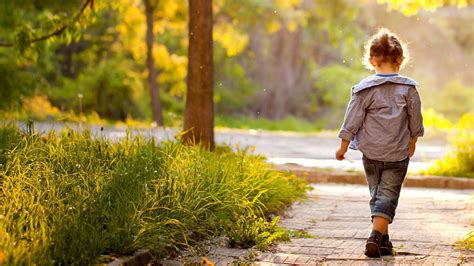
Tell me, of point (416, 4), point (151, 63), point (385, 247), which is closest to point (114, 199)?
point (385, 247)

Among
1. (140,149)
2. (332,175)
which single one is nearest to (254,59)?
(332,175)

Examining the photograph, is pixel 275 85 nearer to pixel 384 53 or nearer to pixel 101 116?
pixel 101 116

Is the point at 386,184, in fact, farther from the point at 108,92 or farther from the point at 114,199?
the point at 108,92

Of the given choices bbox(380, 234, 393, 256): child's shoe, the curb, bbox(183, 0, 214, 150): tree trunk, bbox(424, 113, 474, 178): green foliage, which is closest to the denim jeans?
bbox(380, 234, 393, 256): child's shoe

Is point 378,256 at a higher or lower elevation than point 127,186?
lower

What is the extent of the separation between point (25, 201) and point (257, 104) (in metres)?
28.8

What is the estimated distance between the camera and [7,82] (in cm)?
2100

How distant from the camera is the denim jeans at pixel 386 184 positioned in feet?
21.6

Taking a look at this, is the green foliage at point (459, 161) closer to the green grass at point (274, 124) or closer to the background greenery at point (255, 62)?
the background greenery at point (255, 62)

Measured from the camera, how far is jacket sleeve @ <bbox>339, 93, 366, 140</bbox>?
669cm

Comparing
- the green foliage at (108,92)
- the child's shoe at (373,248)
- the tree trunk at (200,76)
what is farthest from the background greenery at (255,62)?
the child's shoe at (373,248)

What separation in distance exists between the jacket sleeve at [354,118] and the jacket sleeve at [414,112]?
0.34m

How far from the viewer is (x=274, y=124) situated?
3278cm

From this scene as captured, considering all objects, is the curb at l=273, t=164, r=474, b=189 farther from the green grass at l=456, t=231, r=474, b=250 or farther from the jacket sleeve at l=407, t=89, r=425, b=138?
the jacket sleeve at l=407, t=89, r=425, b=138
